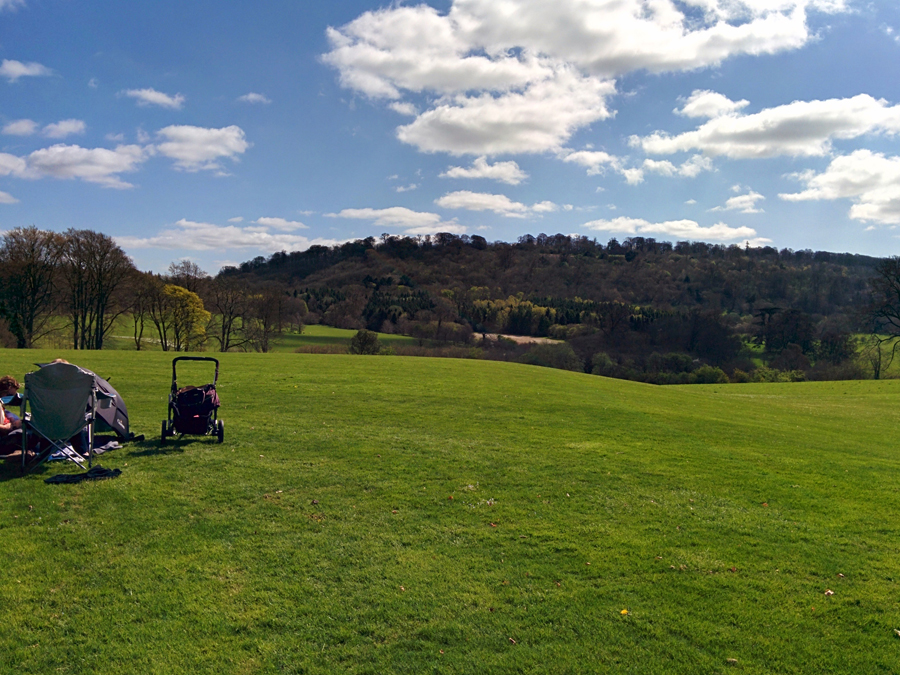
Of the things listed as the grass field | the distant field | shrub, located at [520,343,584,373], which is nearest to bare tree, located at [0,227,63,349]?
the distant field

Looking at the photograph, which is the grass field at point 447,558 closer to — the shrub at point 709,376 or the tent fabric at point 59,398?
the tent fabric at point 59,398

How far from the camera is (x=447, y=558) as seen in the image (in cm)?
629

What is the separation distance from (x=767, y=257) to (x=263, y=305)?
6110 inches

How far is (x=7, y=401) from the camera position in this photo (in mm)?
10781

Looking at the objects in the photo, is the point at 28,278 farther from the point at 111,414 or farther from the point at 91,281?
the point at 111,414

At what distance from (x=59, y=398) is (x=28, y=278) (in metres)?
44.8

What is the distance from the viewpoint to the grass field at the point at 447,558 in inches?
182

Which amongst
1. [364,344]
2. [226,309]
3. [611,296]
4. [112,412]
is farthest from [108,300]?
[611,296]

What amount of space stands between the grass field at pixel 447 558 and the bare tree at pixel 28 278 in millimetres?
40143

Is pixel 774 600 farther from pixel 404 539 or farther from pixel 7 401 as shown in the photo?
pixel 7 401

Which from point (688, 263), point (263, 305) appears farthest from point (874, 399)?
point (688, 263)

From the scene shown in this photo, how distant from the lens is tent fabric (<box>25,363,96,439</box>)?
28.6 ft

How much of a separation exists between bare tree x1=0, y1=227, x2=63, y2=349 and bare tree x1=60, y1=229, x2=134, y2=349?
98 cm

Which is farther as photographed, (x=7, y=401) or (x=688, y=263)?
A: (x=688, y=263)
